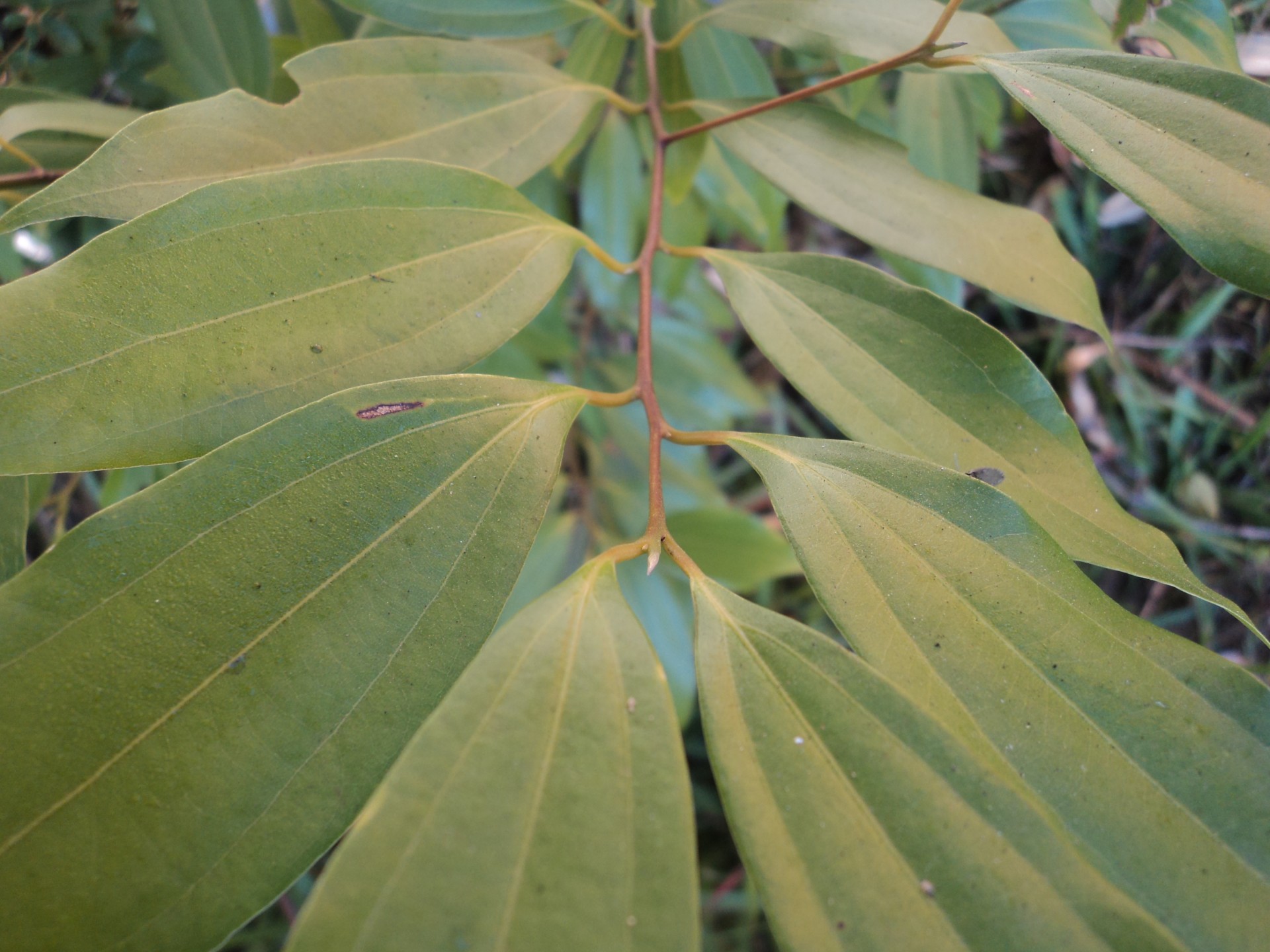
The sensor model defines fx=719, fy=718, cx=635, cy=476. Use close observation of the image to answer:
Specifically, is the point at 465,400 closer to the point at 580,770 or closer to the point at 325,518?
the point at 325,518

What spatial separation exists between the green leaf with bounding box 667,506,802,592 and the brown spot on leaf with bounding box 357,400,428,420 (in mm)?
589

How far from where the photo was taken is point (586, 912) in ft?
0.87

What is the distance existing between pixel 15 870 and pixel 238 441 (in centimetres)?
18

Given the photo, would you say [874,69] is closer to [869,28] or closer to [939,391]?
[869,28]

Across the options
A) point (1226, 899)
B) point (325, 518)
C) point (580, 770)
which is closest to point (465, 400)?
point (325, 518)

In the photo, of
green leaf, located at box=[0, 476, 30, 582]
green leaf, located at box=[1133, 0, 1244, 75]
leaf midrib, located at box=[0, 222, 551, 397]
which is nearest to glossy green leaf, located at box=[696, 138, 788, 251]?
green leaf, located at box=[1133, 0, 1244, 75]

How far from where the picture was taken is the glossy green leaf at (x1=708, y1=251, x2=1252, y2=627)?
41 centimetres

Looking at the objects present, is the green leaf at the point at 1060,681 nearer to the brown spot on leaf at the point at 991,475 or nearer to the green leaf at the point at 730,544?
the brown spot on leaf at the point at 991,475

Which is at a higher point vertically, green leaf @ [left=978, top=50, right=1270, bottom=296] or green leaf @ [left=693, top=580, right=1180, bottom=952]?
green leaf @ [left=978, top=50, right=1270, bottom=296]

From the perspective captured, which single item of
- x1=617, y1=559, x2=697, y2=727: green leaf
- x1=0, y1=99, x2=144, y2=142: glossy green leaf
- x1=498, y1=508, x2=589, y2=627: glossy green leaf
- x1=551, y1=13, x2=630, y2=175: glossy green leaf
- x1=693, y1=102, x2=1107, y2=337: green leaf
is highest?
x1=551, y1=13, x2=630, y2=175: glossy green leaf

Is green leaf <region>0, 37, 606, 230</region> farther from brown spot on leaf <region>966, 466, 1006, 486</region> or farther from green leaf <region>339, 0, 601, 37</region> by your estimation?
brown spot on leaf <region>966, 466, 1006, 486</region>

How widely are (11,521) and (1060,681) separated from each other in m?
0.54

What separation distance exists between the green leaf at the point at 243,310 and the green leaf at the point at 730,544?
533 mm

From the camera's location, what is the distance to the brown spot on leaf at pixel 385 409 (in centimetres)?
35
